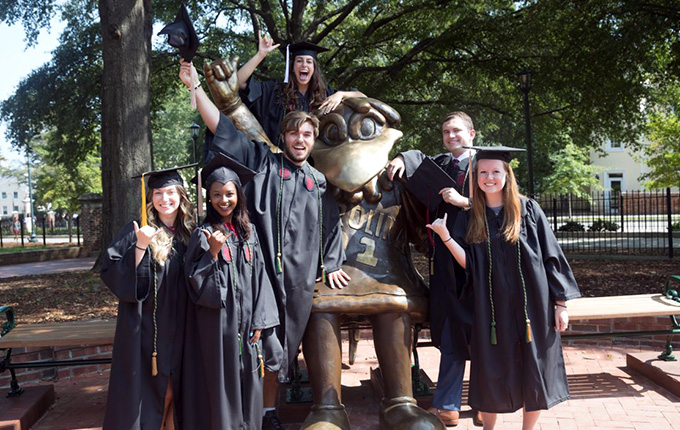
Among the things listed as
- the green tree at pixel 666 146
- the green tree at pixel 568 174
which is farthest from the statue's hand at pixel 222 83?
the green tree at pixel 568 174

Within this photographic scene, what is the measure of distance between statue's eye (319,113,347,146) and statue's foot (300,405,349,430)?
67.9 inches

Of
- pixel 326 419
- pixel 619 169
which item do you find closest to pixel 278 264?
pixel 326 419

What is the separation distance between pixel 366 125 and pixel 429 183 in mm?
652

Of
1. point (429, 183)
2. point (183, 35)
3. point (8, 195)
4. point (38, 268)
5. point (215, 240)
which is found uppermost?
point (8, 195)

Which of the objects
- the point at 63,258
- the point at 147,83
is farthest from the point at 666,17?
the point at 63,258

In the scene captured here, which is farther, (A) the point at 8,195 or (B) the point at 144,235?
(A) the point at 8,195

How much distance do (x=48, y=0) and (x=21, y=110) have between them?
342 cm

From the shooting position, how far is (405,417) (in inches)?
127

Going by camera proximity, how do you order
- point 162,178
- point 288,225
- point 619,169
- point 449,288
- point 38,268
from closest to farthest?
point 162,178 < point 288,225 < point 449,288 < point 38,268 < point 619,169

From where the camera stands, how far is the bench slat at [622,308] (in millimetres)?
4324

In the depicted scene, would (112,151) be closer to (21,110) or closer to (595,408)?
(595,408)

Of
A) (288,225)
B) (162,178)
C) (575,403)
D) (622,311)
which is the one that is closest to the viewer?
(162,178)

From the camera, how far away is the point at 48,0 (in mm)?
11797

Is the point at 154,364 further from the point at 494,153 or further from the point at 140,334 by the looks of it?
the point at 494,153
